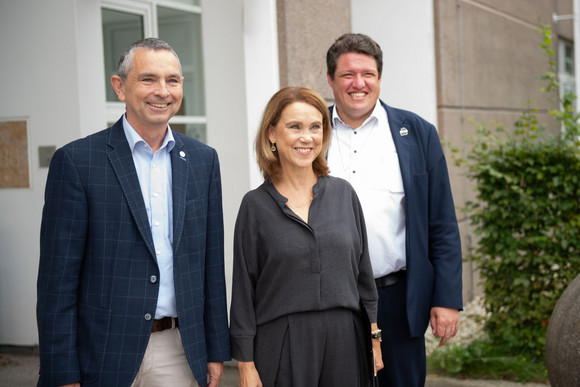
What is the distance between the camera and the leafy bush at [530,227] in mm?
5477

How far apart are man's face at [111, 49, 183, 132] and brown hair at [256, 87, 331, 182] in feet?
1.41

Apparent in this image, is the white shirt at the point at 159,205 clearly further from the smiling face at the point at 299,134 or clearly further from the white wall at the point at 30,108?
the white wall at the point at 30,108

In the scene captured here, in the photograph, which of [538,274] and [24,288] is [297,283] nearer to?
[24,288]

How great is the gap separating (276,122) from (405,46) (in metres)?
4.82

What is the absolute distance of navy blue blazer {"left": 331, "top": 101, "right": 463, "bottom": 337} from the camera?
3.36m

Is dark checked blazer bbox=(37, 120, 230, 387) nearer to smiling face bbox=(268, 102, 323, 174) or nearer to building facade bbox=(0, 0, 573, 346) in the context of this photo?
smiling face bbox=(268, 102, 323, 174)

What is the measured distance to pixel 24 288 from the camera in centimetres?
502

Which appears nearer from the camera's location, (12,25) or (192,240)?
(192,240)

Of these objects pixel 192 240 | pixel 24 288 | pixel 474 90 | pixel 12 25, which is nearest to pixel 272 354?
pixel 192 240

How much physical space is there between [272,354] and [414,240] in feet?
3.09

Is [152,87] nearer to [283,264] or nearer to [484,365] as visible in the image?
[283,264]

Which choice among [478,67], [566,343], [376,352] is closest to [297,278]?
[376,352]

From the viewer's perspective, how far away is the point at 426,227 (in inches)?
134

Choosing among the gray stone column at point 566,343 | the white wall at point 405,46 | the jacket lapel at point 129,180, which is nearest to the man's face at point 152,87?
the jacket lapel at point 129,180
